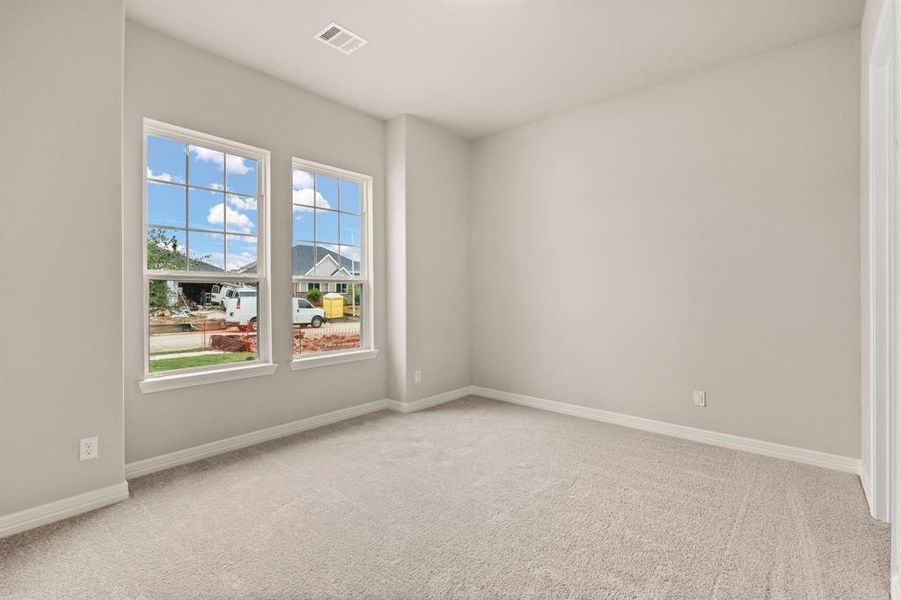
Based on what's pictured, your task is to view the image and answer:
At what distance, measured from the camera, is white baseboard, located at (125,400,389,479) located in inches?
113

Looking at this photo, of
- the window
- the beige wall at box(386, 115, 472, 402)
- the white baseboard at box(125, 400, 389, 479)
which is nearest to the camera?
the white baseboard at box(125, 400, 389, 479)

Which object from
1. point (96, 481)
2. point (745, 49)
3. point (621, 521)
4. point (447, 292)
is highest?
point (745, 49)

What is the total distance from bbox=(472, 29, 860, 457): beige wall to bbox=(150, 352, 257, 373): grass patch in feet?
8.47

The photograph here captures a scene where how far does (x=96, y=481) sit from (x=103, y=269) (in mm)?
1142

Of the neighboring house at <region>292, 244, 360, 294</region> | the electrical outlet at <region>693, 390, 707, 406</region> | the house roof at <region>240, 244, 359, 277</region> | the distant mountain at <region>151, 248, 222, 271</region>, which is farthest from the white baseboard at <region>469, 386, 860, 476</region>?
the distant mountain at <region>151, 248, 222, 271</region>

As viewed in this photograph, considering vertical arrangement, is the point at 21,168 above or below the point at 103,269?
above

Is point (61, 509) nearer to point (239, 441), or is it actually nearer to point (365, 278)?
point (239, 441)

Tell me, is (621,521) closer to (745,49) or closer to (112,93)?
(745,49)

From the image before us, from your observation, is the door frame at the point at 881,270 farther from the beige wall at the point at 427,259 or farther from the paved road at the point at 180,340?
the paved road at the point at 180,340

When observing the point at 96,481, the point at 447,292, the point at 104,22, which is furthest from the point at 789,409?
the point at 104,22

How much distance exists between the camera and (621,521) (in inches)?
89.7

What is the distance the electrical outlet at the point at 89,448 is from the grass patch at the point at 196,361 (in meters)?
0.65

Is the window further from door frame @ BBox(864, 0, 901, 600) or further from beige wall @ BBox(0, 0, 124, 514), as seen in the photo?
door frame @ BBox(864, 0, 901, 600)

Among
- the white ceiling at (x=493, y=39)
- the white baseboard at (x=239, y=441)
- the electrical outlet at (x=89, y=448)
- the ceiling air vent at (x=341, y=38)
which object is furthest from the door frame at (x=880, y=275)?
the electrical outlet at (x=89, y=448)
